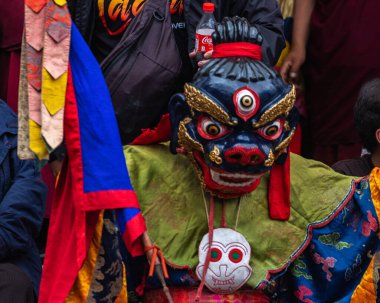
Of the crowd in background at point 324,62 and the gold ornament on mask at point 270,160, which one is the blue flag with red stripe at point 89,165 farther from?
the crowd in background at point 324,62

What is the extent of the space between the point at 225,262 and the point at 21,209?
976 millimetres

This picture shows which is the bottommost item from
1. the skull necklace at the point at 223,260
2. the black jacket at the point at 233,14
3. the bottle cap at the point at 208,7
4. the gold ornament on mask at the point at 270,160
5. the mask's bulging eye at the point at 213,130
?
the skull necklace at the point at 223,260

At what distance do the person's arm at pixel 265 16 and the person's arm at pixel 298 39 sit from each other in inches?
31.2

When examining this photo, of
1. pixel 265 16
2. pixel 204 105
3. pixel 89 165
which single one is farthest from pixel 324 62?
pixel 89 165

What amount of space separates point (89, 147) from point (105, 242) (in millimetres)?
358

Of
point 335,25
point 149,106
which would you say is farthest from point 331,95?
point 149,106

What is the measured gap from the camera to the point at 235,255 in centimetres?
408

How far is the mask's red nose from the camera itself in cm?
387

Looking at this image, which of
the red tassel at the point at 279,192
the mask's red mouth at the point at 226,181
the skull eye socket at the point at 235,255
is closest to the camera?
the mask's red mouth at the point at 226,181

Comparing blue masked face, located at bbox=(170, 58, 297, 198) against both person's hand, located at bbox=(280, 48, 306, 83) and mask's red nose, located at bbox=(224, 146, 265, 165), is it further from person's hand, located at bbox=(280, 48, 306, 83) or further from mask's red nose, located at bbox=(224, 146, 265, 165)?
person's hand, located at bbox=(280, 48, 306, 83)

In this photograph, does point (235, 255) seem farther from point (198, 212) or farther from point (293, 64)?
point (293, 64)

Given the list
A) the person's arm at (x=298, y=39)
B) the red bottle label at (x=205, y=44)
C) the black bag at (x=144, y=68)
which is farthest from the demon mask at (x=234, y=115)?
the person's arm at (x=298, y=39)

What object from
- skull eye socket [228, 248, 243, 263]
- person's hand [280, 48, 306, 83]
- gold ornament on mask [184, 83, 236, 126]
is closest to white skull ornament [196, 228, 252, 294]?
skull eye socket [228, 248, 243, 263]

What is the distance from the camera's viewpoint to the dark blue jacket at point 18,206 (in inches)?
180
